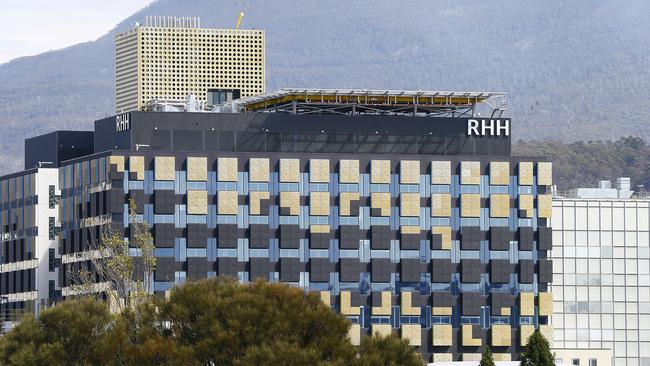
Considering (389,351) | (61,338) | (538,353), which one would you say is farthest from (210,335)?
(538,353)

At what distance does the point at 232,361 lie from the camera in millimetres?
135125

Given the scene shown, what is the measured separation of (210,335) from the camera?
13700 centimetres

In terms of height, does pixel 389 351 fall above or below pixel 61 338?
below

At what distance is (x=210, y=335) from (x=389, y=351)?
38.1 ft

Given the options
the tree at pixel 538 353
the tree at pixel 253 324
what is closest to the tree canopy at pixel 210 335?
the tree at pixel 253 324

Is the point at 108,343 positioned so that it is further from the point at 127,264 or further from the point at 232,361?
the point at 127,264

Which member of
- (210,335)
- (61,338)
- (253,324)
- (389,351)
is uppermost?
(253,324)

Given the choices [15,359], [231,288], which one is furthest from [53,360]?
[231,288]

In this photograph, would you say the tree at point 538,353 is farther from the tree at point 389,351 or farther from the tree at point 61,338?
the tree at point 61,338

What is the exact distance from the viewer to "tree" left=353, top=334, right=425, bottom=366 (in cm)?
13525

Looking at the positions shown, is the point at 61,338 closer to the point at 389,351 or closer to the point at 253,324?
the point at 253,324

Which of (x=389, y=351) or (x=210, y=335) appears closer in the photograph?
(x=389, y=351)

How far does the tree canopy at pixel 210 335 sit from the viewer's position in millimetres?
134625

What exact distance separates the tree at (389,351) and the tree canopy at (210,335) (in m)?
0.06
